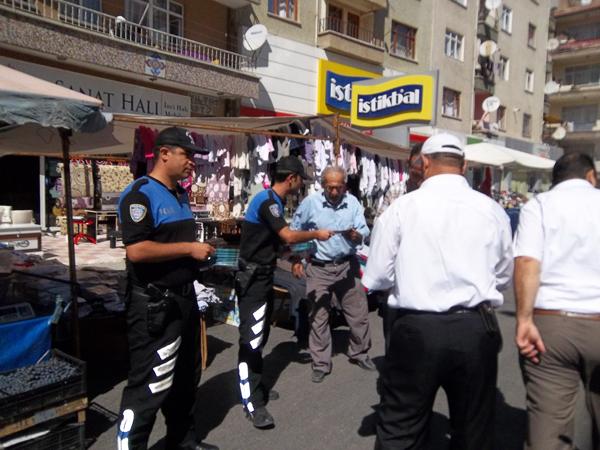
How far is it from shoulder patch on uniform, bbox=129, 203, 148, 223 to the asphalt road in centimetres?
161

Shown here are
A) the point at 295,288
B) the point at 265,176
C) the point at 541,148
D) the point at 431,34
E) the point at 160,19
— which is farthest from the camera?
the point at 541,148

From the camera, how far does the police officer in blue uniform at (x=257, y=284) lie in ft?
11.5

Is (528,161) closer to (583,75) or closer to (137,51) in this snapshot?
(137,51)

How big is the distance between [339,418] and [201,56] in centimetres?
1222

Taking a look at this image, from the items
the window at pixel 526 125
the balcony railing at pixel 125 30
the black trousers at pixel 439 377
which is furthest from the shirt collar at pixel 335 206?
the window at pixel 526 125

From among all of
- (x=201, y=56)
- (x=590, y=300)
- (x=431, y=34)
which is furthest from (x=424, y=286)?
(x=431, y=34)

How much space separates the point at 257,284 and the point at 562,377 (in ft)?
6.53

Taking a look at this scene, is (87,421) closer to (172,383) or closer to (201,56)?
(172,383)

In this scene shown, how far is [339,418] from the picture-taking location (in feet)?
12.0

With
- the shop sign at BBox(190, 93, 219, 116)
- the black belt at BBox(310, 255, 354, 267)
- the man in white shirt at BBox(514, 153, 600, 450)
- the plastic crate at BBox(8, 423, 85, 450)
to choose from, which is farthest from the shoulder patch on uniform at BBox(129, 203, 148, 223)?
the shop sign at BBox(190, 93, 219, 116)

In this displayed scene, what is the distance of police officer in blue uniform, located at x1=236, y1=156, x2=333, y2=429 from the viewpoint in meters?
3.49

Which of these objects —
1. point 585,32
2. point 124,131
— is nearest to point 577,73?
point 585,32

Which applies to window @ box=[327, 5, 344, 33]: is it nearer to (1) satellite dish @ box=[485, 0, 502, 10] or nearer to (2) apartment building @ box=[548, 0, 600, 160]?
(1) satellite dish @ box=[485, 0, 502, 10]

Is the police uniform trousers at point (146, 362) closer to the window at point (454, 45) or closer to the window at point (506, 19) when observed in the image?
the window at point (454, 45)
